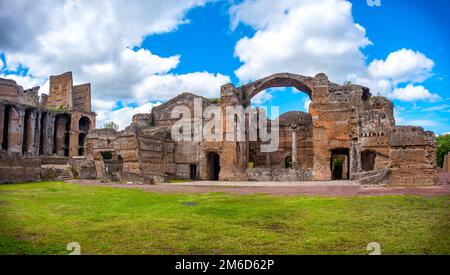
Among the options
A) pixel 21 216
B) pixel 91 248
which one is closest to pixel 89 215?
pixel 21 216

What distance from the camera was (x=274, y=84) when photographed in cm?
3550

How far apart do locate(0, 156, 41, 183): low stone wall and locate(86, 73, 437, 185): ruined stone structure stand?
537 centimetres

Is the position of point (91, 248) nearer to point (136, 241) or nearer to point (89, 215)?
point (136, 241)

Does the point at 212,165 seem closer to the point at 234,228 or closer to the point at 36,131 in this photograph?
the point at 234,228

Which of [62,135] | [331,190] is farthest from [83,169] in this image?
[62,135]

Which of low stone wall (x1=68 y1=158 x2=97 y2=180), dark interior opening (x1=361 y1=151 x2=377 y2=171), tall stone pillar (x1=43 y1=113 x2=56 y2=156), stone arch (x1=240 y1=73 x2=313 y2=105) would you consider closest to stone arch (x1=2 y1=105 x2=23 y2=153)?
tall stone pillar (x1=43 y1=113 x2=56 y2=156)

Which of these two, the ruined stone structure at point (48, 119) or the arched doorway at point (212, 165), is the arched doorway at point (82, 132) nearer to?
the ruined stone structure at point (48, 119)

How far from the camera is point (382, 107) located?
3064 centimetres

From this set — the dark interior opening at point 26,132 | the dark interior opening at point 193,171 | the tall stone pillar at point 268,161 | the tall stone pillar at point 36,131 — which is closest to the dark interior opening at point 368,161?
the tall stone pillar at point 268,161

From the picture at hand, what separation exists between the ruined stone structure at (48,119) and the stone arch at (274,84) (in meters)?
21.5

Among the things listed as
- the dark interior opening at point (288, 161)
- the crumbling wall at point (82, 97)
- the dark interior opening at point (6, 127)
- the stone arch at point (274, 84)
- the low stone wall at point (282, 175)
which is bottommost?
the low stone wall at point (282, 175)

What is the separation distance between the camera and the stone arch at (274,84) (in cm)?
3347

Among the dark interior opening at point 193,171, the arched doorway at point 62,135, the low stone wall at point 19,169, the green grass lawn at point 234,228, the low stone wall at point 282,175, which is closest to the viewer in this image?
the green grass lawn at point 234,228
